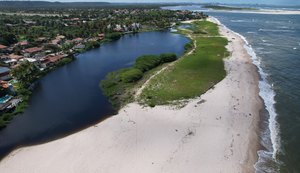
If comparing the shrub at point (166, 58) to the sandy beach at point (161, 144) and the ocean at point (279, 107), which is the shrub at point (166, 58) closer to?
the ocean at point (279, 107)

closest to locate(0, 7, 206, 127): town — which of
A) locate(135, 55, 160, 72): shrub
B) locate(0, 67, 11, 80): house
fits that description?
locate(0, 67, 11, 80): house

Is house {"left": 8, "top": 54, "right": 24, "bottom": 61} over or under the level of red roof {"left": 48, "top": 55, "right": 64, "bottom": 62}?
over

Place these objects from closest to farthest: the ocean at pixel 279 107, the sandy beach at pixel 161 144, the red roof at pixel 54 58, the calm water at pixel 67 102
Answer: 1. the sandy beach at pixel 161 144
2. the ocean at pixel 279 107
3. the calm water at pixel 67 102
4. the red roof at pixel 54 58

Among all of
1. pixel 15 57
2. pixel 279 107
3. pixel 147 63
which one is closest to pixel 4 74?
pixel 15 57

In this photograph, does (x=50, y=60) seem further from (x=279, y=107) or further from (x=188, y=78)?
(x=279, y=107)

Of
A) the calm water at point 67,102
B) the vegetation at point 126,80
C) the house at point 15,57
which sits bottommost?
the calm water at point 67,102

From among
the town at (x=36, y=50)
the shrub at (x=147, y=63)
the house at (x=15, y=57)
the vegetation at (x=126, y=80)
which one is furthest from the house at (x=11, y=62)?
the shrub at (x=147, y=63)

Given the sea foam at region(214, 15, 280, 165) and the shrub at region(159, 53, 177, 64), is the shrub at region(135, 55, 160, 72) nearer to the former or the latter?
the shrub at region(159, 53, 177, 64)
